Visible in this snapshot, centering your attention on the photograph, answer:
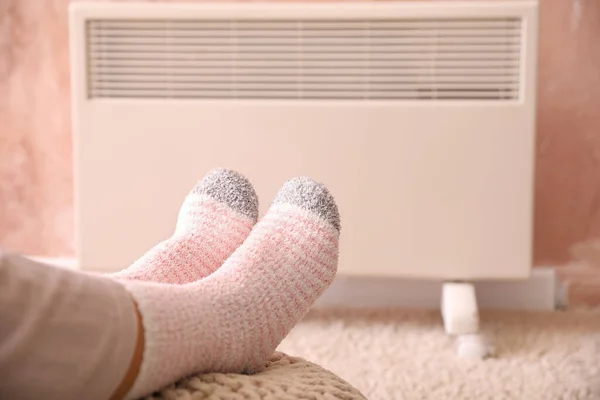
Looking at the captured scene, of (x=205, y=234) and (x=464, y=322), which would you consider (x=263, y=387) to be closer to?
(x=205, y=234)

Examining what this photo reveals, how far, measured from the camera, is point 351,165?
1.13 m

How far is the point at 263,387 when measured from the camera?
0.48 meters

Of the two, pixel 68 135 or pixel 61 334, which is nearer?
pixel 61 334

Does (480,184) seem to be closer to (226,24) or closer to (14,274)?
A: (226,24)

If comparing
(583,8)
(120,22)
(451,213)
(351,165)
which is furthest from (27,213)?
(583,8)

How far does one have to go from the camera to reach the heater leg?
106cm

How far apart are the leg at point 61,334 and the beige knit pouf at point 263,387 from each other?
0.06 metres

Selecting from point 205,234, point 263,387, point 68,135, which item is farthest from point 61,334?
point 68,135

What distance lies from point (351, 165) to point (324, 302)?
1.14ft

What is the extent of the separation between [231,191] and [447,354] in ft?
1.75

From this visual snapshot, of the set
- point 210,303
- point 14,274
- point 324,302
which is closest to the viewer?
point 14,274

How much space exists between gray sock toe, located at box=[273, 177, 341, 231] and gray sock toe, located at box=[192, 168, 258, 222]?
6cm

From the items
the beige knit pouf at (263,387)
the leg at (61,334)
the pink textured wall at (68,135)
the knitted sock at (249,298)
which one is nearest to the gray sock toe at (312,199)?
the knitted sock at (249,298)

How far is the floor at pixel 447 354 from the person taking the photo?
917 mm
